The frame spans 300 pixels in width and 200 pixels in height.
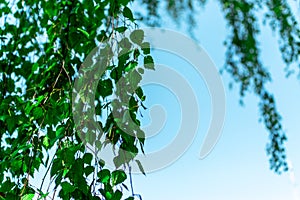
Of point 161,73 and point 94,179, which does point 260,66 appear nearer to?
point 161,73

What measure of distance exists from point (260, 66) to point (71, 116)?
1.87 metres

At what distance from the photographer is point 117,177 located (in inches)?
32.2

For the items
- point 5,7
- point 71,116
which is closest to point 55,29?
point 5,7

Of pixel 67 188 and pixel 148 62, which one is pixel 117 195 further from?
pixel 148 62

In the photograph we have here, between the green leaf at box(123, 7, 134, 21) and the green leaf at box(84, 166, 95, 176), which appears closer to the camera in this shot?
the green leaf at box(84, 166, 95, 176)

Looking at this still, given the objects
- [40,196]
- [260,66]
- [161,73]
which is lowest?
[40,196]

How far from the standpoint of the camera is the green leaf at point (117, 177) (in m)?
0.82

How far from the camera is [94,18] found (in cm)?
132

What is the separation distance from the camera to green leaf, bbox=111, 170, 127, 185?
0.82m

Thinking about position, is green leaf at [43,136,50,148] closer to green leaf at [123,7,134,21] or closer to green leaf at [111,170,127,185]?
green leaf at [111,170,127,185]

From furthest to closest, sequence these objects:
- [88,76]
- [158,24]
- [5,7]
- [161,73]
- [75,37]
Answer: [158,24] → [5,7] → [161,73] → [75,37] → [88,76]

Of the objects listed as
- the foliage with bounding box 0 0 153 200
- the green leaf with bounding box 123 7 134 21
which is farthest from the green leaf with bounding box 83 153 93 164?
the green leaf with bounding box 123 7 134 21

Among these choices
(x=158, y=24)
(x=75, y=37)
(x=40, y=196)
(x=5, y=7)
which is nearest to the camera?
(x=40, y=196)

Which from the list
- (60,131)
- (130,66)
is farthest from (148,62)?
(60,131)
